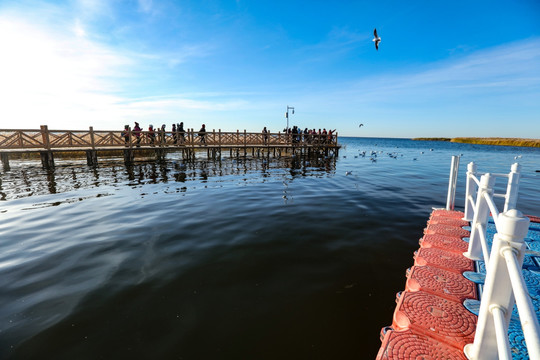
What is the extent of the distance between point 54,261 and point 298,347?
4.64 meters

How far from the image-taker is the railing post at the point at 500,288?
138cm

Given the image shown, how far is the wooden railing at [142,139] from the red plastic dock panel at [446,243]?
21.8 m

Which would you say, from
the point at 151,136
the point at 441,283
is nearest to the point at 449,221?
the point at 441,283

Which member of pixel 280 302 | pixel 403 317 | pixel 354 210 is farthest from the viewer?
pixel 354 210

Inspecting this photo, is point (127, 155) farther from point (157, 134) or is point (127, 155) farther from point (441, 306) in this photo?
point (441, 306)

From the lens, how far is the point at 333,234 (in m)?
5.79

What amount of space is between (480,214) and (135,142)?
23.5m

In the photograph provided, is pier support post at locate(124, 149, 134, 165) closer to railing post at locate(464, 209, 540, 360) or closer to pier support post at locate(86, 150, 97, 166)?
pier support post at locate(86, 150, 97, 166)

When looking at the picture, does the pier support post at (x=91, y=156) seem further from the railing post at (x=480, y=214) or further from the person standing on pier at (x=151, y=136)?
the railing post at (x=480, y=214)

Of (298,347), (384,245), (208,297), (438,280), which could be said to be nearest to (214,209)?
(208,297)

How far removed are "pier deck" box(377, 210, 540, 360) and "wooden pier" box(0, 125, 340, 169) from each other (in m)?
21.4

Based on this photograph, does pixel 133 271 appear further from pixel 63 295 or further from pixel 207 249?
pixel 207 249

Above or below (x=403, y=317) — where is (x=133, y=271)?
below

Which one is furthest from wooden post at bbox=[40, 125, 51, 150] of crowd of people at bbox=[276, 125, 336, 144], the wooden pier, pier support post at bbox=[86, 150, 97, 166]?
crowd of people at bbox=[276, 125, 336, 144]
